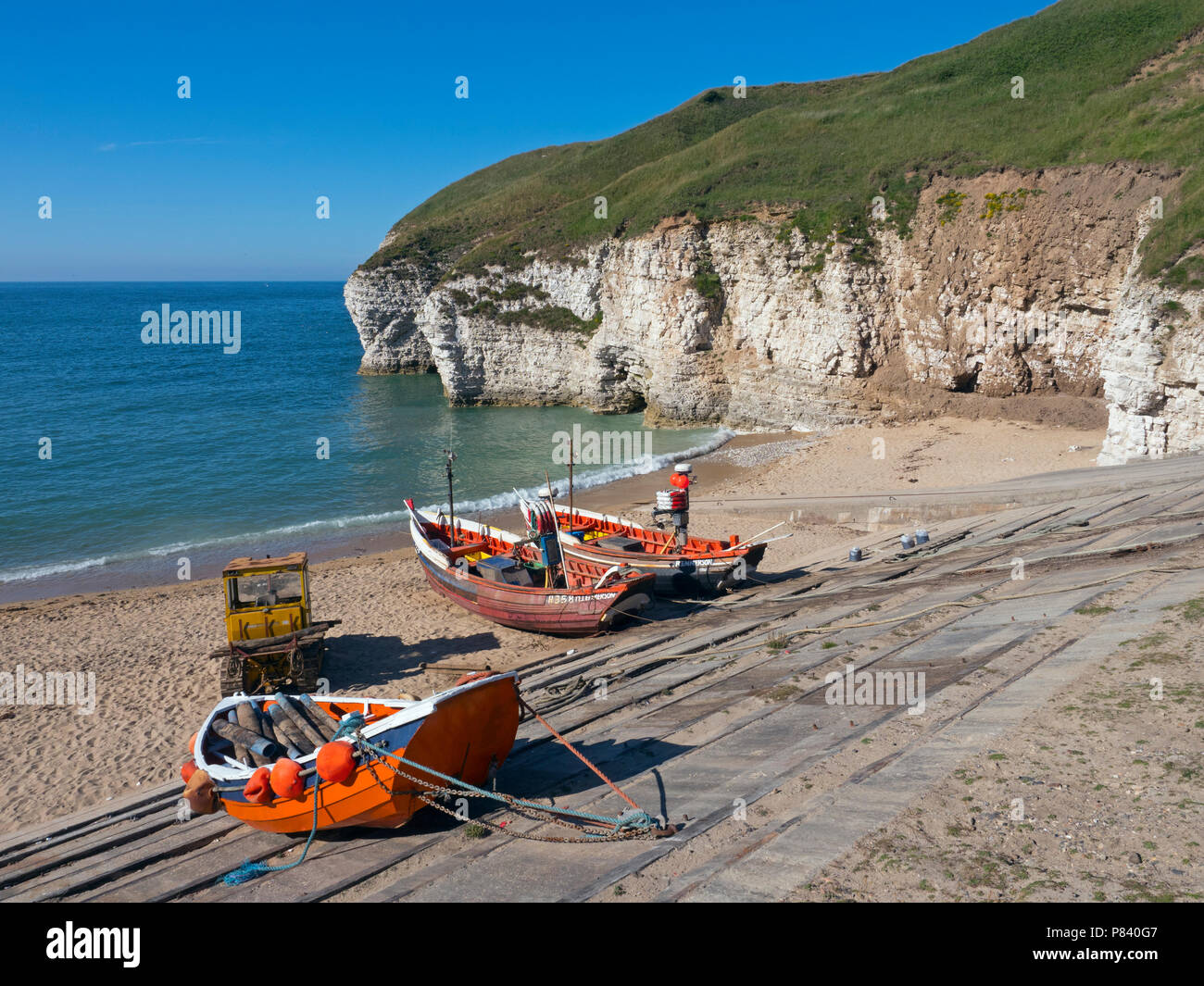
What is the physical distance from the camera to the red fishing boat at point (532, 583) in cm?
1781

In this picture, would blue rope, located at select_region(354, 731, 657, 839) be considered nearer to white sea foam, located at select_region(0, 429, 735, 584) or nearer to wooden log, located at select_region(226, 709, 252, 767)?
wooden log, located at select_region(226, 709, 252, 767)

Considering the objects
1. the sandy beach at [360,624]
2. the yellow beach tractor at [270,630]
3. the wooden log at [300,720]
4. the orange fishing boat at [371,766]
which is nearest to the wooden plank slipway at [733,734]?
the orange fishing boat at [371,766]

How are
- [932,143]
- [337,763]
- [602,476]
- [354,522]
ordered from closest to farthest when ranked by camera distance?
[337,763]
[354,522]
[602,476]
[932,143]

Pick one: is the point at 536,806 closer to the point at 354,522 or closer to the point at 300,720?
the point at 300,720

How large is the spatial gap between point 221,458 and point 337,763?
3737cm

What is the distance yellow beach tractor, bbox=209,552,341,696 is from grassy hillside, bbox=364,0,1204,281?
27.8 m

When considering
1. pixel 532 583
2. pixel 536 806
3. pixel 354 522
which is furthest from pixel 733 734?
pixel 354 522

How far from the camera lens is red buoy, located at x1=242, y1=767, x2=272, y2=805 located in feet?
27.5

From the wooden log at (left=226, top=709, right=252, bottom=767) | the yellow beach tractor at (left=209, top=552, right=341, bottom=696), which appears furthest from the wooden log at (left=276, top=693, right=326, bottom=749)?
the yellow beach tractor at (left=209, top=552, right=341, bottom=696)

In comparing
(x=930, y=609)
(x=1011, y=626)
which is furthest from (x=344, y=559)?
(x=1011, y=626)

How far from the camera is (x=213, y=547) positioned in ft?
94.9

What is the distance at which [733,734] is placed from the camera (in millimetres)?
10195

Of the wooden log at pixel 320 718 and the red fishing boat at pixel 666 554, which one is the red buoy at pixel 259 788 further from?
the red fishing boat at pixel 666 554

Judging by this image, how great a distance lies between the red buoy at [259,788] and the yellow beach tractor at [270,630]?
7.01m
